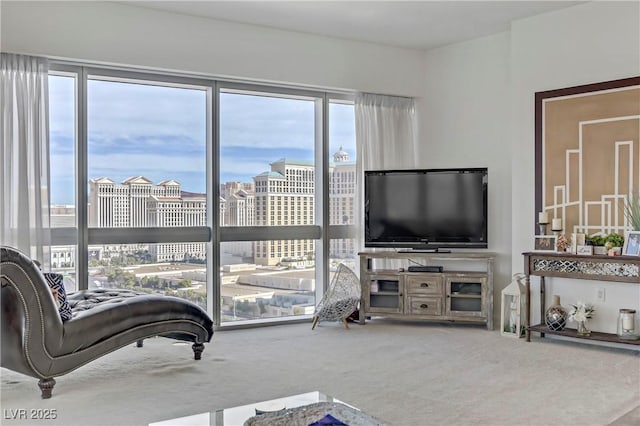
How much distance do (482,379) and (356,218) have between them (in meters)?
2.84

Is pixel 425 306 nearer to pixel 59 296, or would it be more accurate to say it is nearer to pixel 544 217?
pixel 544 217

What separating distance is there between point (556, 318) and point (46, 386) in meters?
4.01

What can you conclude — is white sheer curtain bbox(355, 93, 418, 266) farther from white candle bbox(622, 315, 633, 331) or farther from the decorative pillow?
the decorative pillow

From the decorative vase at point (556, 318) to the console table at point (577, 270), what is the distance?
0.14 ft

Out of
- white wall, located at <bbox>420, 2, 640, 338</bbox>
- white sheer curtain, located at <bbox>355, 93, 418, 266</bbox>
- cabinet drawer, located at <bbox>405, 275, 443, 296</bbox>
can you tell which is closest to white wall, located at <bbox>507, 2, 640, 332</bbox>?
white wall, located at <bbox>420, 2, 640, 338</bbox>

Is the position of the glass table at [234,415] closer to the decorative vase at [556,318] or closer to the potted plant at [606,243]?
the decorative vase at [556,318]

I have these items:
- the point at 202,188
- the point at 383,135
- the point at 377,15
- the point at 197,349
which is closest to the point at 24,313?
the point at 197,349

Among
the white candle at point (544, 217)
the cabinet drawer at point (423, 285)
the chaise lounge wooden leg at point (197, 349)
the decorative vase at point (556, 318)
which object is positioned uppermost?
the white candle at point (544, 217)

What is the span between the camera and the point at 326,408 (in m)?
2.84

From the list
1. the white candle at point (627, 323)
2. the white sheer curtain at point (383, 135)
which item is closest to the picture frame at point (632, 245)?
the white candle at point (627, 323)

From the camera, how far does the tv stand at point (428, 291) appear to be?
6.16m

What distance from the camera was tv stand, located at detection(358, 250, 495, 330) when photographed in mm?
6156

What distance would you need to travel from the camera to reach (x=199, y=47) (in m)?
5.78

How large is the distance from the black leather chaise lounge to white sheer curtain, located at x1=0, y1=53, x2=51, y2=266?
1047 millimetres
